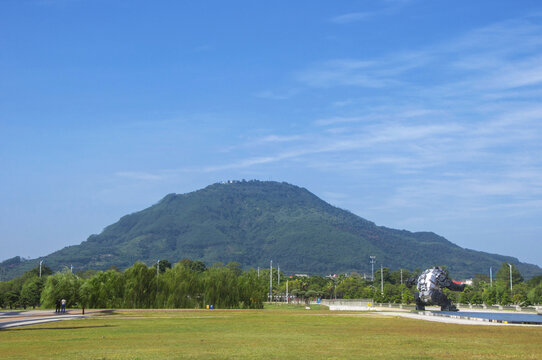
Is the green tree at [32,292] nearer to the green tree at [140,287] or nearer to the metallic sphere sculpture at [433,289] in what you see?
the green tree at [140,287]

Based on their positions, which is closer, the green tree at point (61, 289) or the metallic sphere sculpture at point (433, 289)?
the metallic sphere sculpture at point (433, 289)

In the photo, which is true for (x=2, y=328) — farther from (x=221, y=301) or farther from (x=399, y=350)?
(x=221, y=301)

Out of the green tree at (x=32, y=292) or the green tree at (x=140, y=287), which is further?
the green tree at (x=32, y=292)

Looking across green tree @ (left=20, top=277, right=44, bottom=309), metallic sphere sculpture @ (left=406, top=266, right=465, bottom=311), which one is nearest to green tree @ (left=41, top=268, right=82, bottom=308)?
green tree @ (left=20, top=277, right=44, bottom=309)

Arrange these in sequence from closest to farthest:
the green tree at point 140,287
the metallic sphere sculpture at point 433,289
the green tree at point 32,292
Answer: the metallic sphere sculpture at point 433,289
the green tree at point 140,287
the green tree at point 32,292

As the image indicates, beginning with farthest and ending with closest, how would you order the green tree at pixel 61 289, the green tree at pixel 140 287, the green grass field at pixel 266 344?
the green tree at pixel 140 287 < the green tree at pixel 61 289 < the green grass field at pixel 266 344

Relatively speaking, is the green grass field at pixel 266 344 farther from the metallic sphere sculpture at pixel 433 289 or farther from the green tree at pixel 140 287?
the green tree at pixel 140 287

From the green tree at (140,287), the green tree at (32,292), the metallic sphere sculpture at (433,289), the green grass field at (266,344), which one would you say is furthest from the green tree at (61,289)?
the metallic sphere sculpture at (433,289)

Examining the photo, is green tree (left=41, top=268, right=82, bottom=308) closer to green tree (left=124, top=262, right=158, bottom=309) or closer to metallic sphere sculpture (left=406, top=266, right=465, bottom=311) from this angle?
green tree (left=124, top=262, right=158, bottom=309)

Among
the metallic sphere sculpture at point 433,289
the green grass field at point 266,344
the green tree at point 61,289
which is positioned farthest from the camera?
the green tree at point 61,289

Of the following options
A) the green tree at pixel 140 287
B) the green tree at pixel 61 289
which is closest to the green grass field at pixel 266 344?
Answer: the green tree at pixel 61 289

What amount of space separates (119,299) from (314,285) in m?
97.6

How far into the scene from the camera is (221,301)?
67.8m

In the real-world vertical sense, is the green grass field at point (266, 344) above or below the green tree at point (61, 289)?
below
